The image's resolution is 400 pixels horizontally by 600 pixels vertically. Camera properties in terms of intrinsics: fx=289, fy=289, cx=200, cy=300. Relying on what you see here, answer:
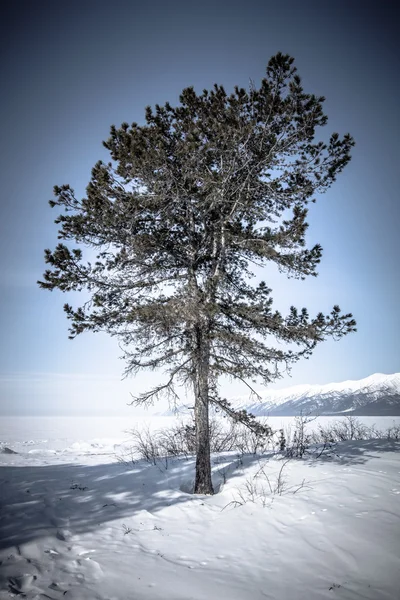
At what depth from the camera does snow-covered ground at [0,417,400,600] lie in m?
3.27

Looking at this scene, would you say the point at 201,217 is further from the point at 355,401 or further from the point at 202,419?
the point at 355,401

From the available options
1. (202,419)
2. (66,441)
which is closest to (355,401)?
(66,441)

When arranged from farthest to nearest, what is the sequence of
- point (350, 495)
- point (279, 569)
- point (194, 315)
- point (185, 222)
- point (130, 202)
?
point (185, 222), point (130, 202), point (194, 315), point (350, 495), point (279, 569)

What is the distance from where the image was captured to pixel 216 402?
7.18m

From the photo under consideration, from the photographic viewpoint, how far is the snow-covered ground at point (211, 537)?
3.27m

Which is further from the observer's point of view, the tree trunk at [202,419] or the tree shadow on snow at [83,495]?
the tree trunk at [202,419]

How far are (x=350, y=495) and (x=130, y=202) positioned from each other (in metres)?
7.78

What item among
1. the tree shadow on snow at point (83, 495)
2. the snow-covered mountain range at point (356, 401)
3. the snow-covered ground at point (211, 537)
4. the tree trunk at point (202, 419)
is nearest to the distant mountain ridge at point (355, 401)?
the snow-covered mountain range at point (356, 401)

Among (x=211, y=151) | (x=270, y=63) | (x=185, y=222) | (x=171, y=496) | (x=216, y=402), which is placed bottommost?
(x=171, y=496)

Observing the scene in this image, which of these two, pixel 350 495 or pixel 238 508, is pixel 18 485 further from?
pixel 350 495

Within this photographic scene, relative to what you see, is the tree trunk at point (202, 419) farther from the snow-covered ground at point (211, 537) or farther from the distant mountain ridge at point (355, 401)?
the distant mountain ridge at point (355, 401)

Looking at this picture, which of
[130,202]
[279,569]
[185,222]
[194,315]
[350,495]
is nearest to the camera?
[279,569]

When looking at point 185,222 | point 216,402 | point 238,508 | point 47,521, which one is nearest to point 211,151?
point 185,222

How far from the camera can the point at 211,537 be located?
4645 mm
